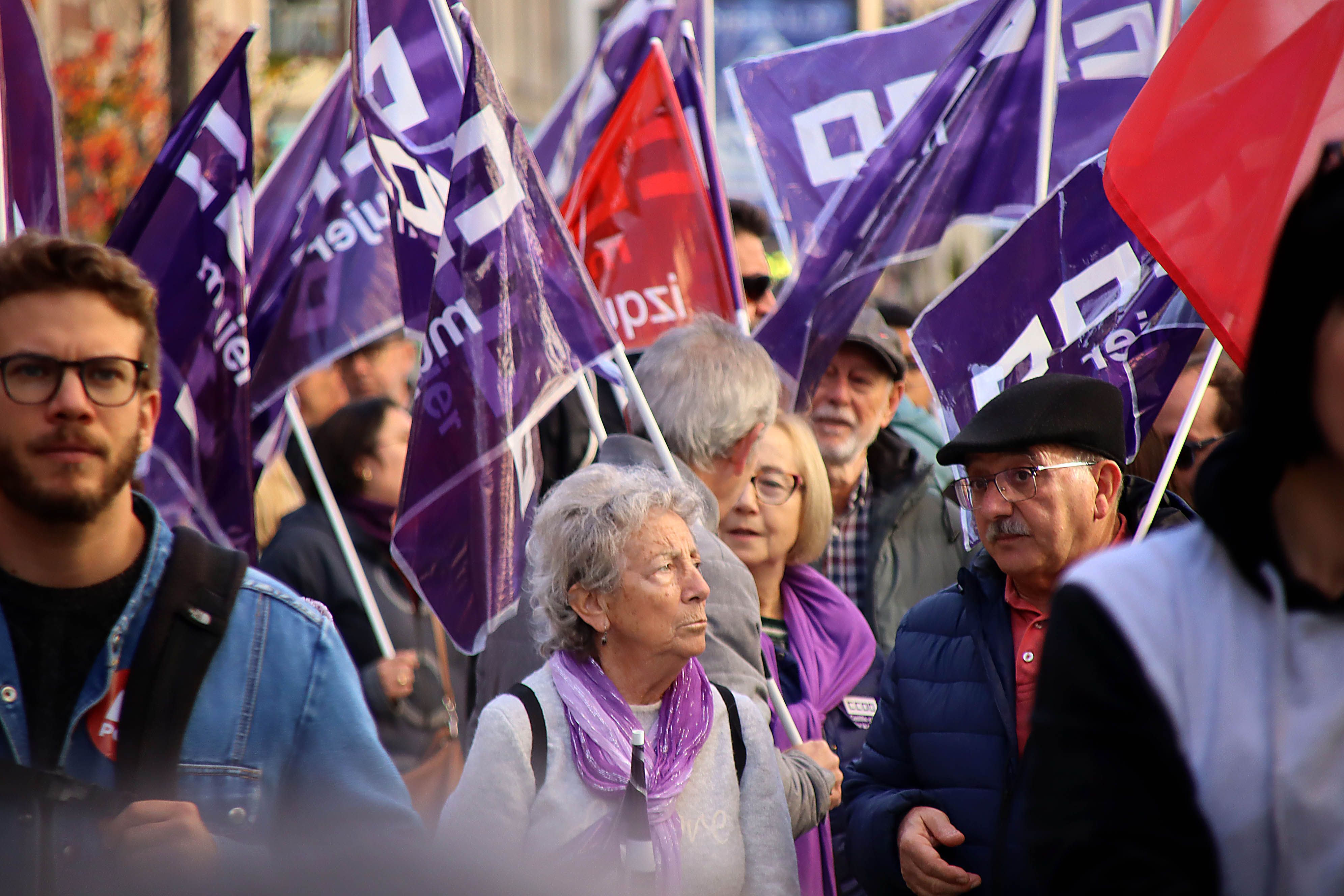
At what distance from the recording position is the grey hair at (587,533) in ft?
11.3

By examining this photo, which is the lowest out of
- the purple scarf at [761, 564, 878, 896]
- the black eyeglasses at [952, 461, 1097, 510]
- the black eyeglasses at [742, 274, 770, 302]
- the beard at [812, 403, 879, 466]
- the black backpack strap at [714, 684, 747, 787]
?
the purple scarf at [761, 564, 878, 896]

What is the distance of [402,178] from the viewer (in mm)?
4832

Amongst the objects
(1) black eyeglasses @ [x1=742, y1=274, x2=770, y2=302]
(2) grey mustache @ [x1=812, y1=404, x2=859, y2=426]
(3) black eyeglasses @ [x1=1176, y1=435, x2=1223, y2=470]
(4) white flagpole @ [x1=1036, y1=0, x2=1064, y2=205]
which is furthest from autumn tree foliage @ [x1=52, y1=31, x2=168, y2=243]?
(3) black eyeglasses @ [x1=1176, y1=435, x2=1223, y2=470]

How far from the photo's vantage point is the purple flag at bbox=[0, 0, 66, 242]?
5.35 m

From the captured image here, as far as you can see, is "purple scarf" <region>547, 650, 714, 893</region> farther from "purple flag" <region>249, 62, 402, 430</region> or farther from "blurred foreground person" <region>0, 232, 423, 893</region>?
"purple flag" <region>249, 62, 402, 430</region>

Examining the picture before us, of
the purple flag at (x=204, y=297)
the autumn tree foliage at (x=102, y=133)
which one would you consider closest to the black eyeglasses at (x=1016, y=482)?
the purple flag at (x=204, y=297)

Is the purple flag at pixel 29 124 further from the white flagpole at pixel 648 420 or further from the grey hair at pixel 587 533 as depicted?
the grey hair at pixel 587 533

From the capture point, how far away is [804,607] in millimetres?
4484

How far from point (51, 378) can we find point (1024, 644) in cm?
216

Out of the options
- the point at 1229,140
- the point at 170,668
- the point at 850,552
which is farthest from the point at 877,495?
the point at 170,668

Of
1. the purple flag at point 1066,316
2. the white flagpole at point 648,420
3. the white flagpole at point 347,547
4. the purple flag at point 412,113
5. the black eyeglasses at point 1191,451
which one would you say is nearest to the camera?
the white flagpole at point 648,420

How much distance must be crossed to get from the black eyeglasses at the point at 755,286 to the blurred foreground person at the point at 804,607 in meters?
2.09

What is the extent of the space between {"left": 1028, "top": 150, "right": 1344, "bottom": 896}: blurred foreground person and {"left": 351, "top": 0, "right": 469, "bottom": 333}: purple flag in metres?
3.30

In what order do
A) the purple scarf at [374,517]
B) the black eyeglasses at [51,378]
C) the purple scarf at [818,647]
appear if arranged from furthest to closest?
the purple scarf at [374,517] < the purple scarf at [818,647] < the black eyeglasses at [51,378]
